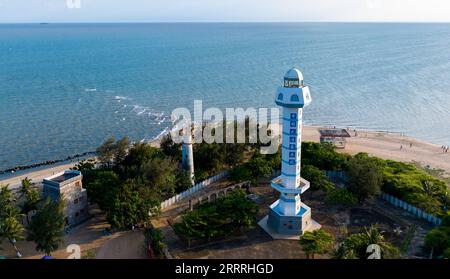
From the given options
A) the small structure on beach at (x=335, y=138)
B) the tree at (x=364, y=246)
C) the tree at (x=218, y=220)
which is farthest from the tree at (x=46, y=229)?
the small structure on beach at (x=335, y=138)

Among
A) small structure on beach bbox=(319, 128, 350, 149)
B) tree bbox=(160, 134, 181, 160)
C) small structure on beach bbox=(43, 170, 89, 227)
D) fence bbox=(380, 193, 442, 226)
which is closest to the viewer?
fence bbox=(380, 193, 442, 226)

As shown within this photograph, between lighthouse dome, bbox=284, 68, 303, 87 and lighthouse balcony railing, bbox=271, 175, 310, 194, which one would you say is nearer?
lighthouse dome, bbox=284, 68, 303, 87

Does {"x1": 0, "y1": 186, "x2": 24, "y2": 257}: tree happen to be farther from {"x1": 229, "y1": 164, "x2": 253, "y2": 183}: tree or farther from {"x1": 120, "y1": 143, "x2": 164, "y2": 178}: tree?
{"x1": 229, "y1": 164, "x2": 253, "y2": 183}: tree

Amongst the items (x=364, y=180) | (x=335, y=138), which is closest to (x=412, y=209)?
(x=364, y=180)

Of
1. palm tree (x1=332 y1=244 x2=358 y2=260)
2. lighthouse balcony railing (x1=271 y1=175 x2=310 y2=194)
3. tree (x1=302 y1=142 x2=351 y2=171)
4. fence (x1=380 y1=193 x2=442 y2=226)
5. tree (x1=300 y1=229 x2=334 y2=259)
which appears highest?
lighthouse balcony railing (x1=271 y1=175 x2=310 y2=194)

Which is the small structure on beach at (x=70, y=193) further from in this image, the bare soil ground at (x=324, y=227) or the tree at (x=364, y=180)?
the tree at (x=364, y=180)

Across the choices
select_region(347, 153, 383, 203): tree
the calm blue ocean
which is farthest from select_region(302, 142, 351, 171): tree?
the calm blue ocean
